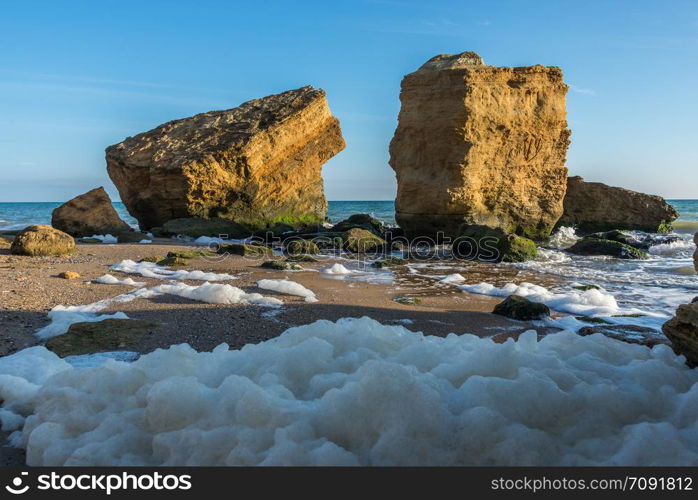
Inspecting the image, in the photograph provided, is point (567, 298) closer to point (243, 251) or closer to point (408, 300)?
point (408, 300)

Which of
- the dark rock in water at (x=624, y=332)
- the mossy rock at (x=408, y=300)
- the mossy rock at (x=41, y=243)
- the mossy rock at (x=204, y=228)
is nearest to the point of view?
the dark rock in water at (x=624, y=332)

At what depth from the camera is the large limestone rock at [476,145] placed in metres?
15.5

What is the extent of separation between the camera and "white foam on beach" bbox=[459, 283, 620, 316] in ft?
21.1

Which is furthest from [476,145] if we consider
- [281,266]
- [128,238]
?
[128,238]

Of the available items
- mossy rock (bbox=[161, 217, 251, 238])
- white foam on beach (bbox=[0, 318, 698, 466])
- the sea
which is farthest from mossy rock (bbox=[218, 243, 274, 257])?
white foam on beach (bbox=[0, 318, 698, 466])

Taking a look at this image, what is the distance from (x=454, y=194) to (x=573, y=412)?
45.2 feet

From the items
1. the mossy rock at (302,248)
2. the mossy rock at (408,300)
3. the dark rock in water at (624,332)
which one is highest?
the mossy rock at (302,248)

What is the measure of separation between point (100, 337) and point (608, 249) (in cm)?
1325

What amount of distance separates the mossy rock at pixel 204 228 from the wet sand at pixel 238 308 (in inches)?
308

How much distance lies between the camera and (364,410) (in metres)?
2.28

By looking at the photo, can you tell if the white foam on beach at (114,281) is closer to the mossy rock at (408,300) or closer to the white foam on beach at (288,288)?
the white foam on beach at (288,288)

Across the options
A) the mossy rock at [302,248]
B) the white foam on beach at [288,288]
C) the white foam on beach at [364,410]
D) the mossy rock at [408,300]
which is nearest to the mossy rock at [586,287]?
the mossy rock at [408,300]

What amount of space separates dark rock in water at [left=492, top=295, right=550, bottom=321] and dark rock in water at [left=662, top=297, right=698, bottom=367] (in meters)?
2.56

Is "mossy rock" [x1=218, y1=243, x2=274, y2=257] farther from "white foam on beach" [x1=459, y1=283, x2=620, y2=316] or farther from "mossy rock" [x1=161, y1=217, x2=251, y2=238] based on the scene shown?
"mossy rock" [x1=161, y1=217, x2=251, y2=238]
